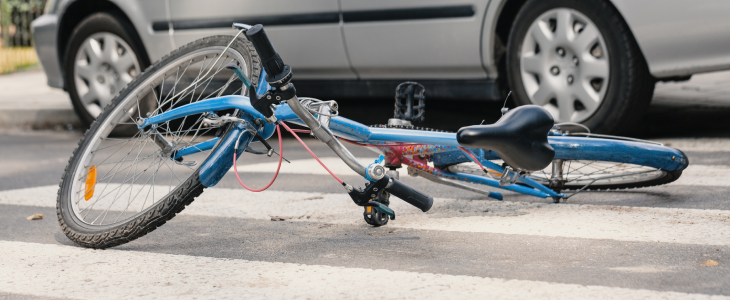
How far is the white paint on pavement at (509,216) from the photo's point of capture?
8.93 ft

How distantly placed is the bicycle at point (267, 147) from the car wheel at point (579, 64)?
1.41m

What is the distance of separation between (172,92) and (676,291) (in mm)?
1962

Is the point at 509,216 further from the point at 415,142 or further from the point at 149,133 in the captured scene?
the point at 149,133

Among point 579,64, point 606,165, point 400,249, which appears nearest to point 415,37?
point 579,64

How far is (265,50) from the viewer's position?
2.37m

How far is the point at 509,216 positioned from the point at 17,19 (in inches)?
487

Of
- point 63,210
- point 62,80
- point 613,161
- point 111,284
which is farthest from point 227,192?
point 62,80

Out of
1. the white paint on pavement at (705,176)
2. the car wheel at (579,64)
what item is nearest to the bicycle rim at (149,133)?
the white paint on pavement at (705,176)

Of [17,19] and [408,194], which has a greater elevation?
[408,194]

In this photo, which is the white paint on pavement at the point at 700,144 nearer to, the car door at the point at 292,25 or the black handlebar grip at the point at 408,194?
the car door at the point at 292,25

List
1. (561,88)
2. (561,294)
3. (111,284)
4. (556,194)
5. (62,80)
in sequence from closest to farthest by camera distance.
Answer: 1. (561,294)
2. (111,284)
3. (556,194)
4. (561,88)
5. (62,80)

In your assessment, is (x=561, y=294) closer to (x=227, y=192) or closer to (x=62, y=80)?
(x=227, y=192)

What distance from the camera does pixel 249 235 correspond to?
289cm

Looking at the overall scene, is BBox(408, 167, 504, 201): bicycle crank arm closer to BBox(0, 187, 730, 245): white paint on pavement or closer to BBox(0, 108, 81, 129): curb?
BBox(0, 187, 730, 245): white paint on pavement
